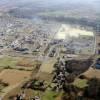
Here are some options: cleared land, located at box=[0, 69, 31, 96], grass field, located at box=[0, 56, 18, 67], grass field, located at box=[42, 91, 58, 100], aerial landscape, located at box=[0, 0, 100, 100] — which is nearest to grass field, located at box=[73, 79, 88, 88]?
aerial landscape, located at box=[0, 0, 100, 100]

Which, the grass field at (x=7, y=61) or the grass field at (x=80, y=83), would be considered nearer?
the grass field at (x=80, y=83)

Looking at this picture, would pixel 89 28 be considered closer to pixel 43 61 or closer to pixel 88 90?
A: pixel 43 61

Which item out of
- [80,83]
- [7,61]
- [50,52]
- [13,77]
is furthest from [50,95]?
[50,52]

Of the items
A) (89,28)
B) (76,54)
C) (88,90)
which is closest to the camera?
(88,90)

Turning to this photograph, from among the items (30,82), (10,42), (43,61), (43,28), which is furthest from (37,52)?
(43,28)

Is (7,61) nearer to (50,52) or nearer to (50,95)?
(50,52)

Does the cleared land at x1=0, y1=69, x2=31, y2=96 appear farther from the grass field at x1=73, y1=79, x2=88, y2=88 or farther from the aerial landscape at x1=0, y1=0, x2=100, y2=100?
the grass field at x1=73, y1=79, x2=88, y2=88

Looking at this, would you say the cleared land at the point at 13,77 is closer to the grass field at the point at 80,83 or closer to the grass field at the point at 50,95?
the grass field at the point at 50,95

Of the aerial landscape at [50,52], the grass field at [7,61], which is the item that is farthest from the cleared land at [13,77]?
the grass field at [7,61]
